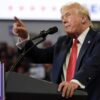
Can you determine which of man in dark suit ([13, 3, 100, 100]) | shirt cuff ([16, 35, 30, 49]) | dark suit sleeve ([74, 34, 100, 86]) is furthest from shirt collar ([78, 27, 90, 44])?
shirt cuff ([16, 35, 30, 49])

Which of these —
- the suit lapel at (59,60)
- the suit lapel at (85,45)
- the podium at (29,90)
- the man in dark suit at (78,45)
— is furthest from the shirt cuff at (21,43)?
the podium at (29,90)

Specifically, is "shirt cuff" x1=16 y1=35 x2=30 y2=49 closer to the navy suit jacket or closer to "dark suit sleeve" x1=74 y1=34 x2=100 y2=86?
the navy suit jacket

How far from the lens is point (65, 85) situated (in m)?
1.42

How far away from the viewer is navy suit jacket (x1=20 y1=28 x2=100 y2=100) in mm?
1633

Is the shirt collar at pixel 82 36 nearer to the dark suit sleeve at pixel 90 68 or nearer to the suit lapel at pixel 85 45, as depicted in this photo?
the suit lapel at pixel 85 45

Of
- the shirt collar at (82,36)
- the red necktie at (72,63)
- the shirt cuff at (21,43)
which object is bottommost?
the red necktie at (72,63)

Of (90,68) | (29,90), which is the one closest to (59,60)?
(90,68)

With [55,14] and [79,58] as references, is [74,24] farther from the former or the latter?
[55,14]

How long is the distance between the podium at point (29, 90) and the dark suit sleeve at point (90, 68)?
22cm

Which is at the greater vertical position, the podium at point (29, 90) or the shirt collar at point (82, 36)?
the shirt collar at point (82, 36)

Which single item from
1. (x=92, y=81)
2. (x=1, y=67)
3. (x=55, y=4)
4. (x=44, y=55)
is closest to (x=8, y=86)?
(x=1, y=67)

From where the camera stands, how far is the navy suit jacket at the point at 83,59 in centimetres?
163

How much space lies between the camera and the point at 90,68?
5.39 feet

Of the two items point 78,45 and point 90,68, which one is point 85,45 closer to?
point 78,45
